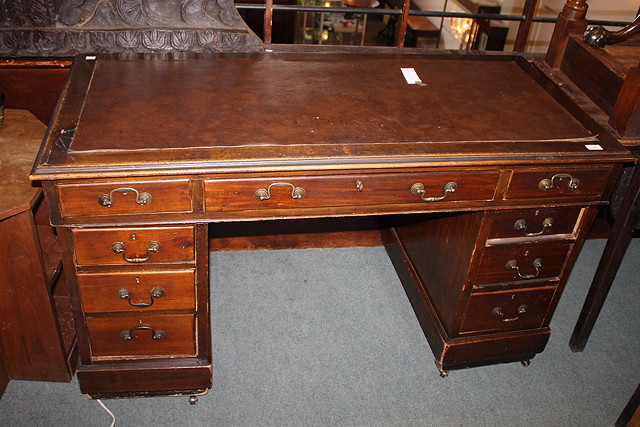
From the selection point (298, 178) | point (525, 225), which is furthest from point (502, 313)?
point (298, 178)

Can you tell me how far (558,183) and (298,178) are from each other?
0.87m

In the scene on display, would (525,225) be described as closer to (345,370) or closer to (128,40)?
(345,370)

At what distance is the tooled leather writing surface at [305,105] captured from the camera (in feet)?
6.30

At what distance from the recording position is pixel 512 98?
2279 mm

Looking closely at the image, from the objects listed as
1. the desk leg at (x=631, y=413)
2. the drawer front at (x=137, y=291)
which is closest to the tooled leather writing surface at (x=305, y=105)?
the drawer front at (x=137, y=291)

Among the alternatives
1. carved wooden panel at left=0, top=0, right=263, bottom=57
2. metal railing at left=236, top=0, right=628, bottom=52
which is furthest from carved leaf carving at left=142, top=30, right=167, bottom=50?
metal railing at left=236, top=0, right=628, bottom=52

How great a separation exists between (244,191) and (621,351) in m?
1.84

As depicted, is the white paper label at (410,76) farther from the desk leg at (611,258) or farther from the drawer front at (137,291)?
the drawer front at (137,291)

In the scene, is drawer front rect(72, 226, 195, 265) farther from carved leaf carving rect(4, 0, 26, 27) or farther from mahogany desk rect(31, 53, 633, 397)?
carved leaf carving rect(4, 0, 26, 27)

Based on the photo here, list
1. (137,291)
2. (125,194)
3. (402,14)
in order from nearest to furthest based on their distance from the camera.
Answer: (125,194)
(137,291)
(402,14)

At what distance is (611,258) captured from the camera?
244cm

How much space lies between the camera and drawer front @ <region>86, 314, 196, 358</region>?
212 centimetres

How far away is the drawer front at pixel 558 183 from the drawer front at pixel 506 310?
43 cm

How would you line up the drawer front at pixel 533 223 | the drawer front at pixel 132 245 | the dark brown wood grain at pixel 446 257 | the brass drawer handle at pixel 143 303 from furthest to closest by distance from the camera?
the dark brown wood grain at pixel 446 257, the drawer front at pixel 533 223, the brass drawer handle at pixel 143 303, the drawer front at pixel 132 245
